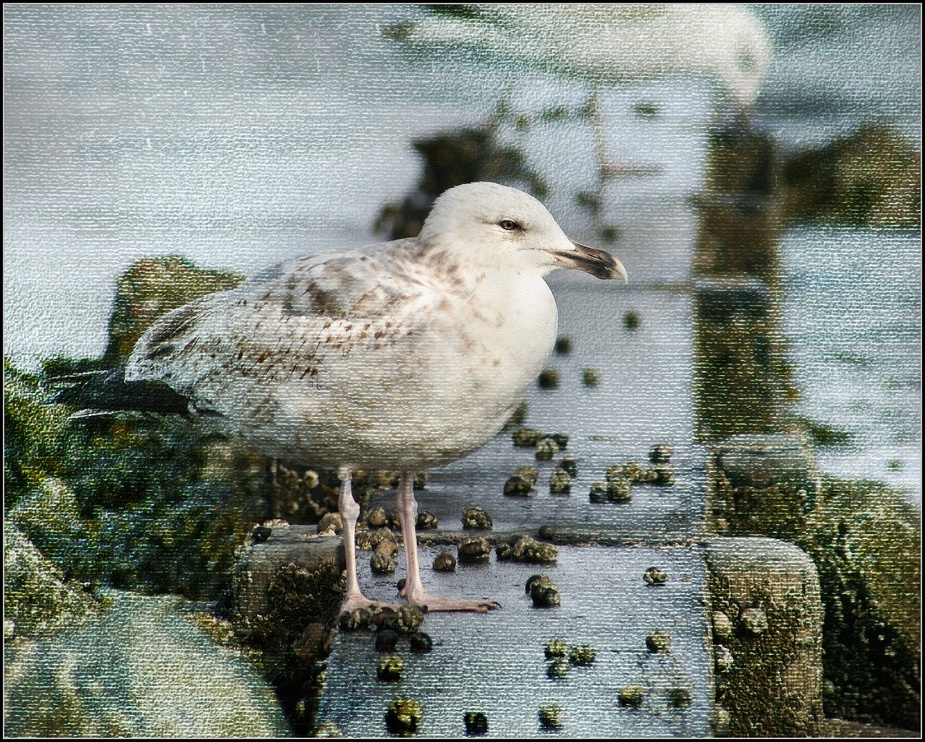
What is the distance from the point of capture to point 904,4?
241 centimetres

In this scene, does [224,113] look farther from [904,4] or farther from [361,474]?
[904,4]

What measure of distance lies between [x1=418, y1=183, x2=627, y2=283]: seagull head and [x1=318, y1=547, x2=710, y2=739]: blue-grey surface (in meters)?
0.76

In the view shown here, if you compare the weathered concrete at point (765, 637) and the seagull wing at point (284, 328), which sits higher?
the seagull wing at point (284, 328)

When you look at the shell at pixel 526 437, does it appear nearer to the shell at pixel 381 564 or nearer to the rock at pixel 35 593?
the shell at pixel 381 564

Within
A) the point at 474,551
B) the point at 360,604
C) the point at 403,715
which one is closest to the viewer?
the point at 403,715

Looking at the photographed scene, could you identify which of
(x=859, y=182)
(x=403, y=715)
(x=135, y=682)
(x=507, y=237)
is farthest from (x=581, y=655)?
(x=859, y=182)

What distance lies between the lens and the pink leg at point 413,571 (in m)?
2.21

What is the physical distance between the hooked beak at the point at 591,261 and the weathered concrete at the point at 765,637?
74 centimetres

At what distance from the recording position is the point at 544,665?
84.5 inches

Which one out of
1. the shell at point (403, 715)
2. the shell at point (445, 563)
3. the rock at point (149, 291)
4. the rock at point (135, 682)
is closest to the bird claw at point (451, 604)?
the shell at point (445, 563)

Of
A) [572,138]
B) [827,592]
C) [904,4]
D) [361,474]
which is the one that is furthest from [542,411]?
[904,4]

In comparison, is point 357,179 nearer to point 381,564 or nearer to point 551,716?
point 381,564

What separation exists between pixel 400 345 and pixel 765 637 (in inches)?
45.2

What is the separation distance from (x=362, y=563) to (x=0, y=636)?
3.10 ft
